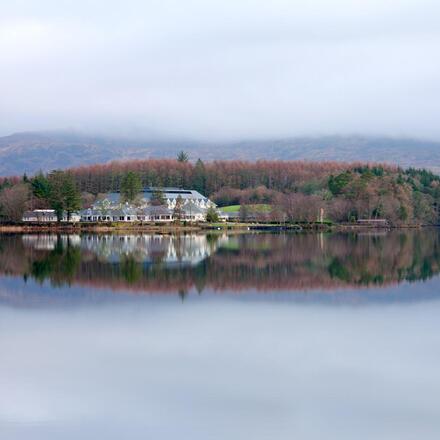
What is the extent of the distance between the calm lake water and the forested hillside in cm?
5155

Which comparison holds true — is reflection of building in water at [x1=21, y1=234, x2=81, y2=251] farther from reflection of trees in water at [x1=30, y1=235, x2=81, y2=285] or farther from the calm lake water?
the calm lake water

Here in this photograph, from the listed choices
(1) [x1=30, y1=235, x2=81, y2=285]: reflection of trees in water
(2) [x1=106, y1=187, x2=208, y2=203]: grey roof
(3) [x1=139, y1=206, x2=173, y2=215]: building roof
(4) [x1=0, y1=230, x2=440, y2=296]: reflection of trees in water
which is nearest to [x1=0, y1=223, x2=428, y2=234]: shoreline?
(3) [x1=139, y1=206, x2=173, y2=215]: building roof

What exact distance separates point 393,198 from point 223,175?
34.3 m

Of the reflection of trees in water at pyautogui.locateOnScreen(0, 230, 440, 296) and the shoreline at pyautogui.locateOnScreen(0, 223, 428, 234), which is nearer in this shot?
the reflection of trees in water at pyautogui.locateOnScreen(0, 230, 440, 296)

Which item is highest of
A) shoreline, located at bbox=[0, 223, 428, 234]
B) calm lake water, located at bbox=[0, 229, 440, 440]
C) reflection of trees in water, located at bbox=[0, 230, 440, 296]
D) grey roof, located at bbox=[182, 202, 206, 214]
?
calm lake water, located at bbox=[0, 229, 440, 440]

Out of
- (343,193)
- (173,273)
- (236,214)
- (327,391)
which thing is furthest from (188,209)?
(327,391)

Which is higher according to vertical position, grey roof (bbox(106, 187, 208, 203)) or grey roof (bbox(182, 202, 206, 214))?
grey roof (bbox(106, 187, 208, 203))

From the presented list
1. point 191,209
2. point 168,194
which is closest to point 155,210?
point 191,209

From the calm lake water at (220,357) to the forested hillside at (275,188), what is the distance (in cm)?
5155

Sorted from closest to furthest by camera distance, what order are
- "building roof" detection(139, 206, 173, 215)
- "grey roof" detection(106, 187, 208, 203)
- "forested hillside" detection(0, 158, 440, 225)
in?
"forested hillside" detection(0, 158, 440, 225), "building roof" detection(139, 206, 173, 215), "grey roof" detection(106, 187, 208, 203)

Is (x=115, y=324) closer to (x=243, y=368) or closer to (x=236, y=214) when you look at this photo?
(x=243, y=368)

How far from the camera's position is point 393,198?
78.6 m

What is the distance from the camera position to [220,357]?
12711 millimetres

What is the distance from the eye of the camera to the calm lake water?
9523mm
